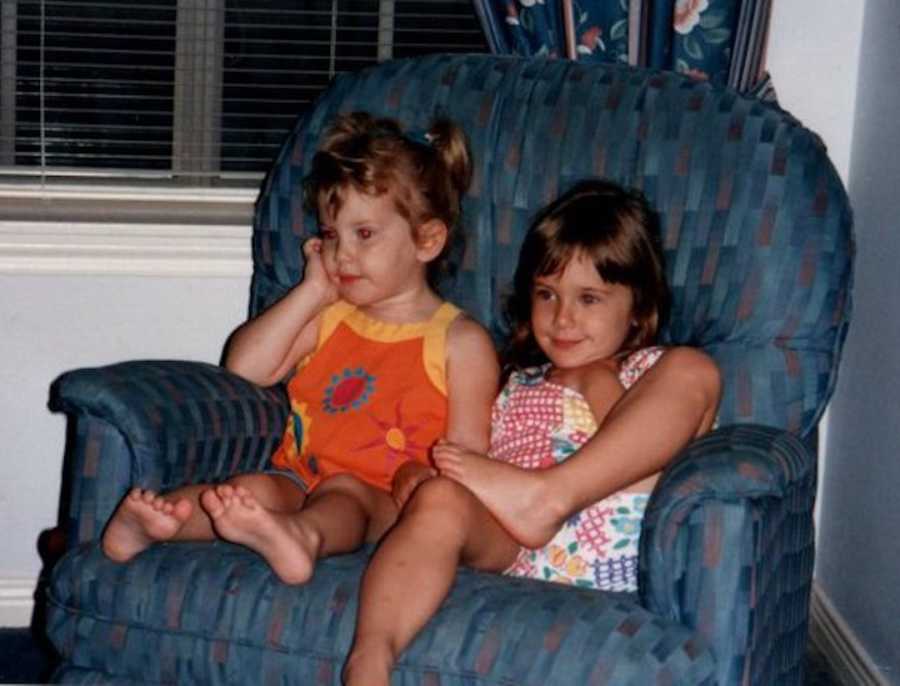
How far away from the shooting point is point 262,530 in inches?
73.9

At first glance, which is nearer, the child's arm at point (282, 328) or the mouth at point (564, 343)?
the mouth at point (564, 343)

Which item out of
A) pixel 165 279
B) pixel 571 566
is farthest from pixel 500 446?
pixel 165 279

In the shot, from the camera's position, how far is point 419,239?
2285 millimetres

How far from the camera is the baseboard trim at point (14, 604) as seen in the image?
294cm

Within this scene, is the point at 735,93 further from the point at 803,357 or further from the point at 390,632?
the point at 390,632

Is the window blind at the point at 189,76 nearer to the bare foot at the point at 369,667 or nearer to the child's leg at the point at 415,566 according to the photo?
the child's leg at the point at 415,566

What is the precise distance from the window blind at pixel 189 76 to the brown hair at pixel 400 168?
0.69 meters

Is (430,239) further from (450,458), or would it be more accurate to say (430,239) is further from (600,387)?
(450,458)

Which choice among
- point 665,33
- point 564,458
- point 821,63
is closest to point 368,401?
point 564,458

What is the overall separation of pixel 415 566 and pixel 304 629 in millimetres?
159

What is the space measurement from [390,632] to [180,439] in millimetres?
512

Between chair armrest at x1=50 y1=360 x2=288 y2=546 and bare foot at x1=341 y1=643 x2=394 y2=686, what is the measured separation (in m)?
0.47

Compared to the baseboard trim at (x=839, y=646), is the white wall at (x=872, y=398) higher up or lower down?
higher up

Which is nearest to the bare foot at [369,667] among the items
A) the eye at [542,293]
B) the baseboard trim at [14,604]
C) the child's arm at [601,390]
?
the child's arm at [601,390]
